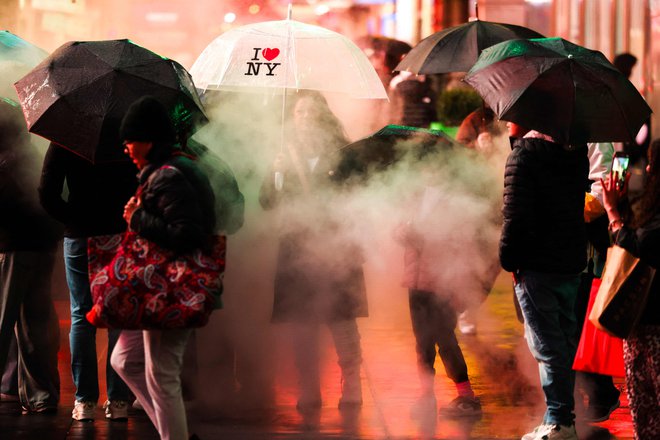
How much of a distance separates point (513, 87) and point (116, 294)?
2.07m

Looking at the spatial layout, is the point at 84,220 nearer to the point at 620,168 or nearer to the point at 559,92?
the point at 559,92

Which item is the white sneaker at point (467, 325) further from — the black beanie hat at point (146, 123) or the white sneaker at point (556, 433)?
the black beanie hat at point (146, 123)

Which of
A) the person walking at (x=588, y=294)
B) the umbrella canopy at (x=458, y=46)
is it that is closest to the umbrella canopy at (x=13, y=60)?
the umbrella canopy at (x=458, y=46)

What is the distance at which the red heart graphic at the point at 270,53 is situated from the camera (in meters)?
6.65

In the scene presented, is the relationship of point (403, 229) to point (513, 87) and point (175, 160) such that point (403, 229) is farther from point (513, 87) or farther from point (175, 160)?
point (175, 160)

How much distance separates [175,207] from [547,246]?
70.4 inches

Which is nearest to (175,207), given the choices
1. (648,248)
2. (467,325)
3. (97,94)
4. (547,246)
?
(97,94)

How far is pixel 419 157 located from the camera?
21.8ft

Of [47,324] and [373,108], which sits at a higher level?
[373,108]

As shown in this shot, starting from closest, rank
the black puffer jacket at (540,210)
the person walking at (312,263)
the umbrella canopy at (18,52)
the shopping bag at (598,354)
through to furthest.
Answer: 1. the black puffer jacket at (540,210)
2. the shopping bag at (598,354)
3. the person walking at (312,263)
4. the umbrella canopy at (18,52)

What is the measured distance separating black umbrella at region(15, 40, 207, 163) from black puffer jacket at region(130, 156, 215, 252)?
73 centimetres

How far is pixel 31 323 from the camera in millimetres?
6383

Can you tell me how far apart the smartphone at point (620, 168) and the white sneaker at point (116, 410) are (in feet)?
8.77

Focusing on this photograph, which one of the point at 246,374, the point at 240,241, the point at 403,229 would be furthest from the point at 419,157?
the point at 246,374
